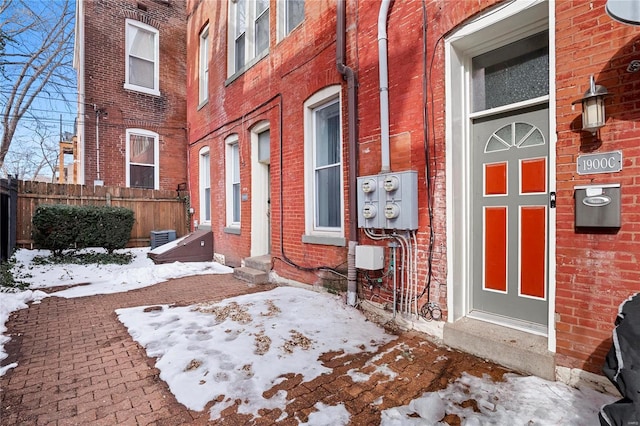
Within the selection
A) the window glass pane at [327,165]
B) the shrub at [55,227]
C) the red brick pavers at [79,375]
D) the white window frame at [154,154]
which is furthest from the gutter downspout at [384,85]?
the white window frame at [154,154]

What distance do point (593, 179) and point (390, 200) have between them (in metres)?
1.88

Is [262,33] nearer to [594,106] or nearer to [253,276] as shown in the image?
[253,276]

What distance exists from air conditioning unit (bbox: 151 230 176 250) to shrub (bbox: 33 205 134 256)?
1012 mm

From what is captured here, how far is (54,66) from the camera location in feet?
50.5

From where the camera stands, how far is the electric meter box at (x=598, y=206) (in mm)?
2492

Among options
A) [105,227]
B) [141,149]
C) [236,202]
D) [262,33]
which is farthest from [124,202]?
[262,33]

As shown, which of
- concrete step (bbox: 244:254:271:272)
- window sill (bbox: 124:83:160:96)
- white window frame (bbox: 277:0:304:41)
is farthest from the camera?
window sill (bbox: 124:83:160:96)

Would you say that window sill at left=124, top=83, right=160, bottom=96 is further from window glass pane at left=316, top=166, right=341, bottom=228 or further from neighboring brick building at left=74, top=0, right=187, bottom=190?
window glass pane at left=316, top=166, right=341, bottom=228

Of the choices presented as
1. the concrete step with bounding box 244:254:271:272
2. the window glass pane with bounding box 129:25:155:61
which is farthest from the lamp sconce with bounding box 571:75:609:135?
the window glass pane with bounding box 129:25:155:61

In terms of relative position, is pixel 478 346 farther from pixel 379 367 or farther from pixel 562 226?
pixel 562 226

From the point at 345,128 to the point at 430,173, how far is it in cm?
162

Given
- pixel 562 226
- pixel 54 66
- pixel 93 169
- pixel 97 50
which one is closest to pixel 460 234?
pixel 562 226

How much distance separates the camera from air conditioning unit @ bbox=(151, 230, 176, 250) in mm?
10070

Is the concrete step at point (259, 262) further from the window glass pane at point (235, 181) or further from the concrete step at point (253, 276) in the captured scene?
the window glass pane at point (235, 181)
